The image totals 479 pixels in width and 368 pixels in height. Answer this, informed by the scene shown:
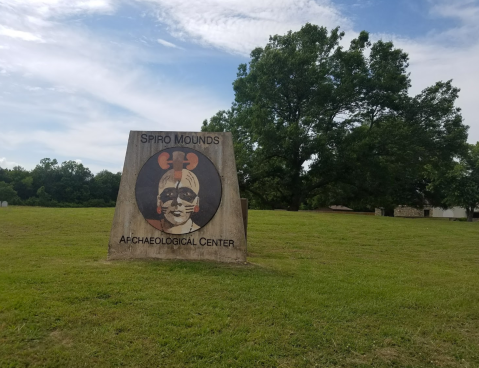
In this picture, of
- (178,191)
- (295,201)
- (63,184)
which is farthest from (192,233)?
(63,184)

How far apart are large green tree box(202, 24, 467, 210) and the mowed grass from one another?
1899 cm

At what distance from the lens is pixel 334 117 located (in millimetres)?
29359

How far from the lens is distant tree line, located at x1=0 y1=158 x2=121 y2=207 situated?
4609 centimetres

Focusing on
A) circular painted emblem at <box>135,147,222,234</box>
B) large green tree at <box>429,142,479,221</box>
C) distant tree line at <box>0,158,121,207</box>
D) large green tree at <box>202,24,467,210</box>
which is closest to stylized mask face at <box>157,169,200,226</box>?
circular painted emblem at <box>135,147,222,234</box>

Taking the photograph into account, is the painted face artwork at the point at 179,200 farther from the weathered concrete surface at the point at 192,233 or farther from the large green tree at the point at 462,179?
the large green tree at the point at 462,179

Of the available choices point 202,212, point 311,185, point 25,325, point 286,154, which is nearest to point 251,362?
point 25,325

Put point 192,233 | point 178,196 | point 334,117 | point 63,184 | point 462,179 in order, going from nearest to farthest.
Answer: point 192,233 < point 178,196 < point 334,117 < point 462,179 < point 63,184

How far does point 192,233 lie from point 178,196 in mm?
749

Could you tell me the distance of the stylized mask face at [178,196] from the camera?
25.5 feet

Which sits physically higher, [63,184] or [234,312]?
[63,184]

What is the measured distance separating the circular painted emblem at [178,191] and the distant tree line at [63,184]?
38472 millimetres

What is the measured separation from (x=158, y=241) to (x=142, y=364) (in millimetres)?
3978

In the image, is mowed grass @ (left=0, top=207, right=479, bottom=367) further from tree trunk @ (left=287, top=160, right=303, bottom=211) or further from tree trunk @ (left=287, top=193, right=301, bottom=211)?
tree trunk @ (left=287, top=193, right=301, bottom=211)

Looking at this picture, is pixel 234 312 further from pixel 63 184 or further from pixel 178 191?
pixel 63 184
